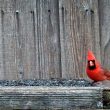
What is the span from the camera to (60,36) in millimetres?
4121

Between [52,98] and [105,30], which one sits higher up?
[105,30]

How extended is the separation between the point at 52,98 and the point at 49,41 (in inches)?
65.7

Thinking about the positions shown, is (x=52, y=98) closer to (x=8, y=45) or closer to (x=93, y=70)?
(x=93, y=70)

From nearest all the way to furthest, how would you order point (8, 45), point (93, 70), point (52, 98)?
point (52, 98)
point (93, 70)
point (8, 45)

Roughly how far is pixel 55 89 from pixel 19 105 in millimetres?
196

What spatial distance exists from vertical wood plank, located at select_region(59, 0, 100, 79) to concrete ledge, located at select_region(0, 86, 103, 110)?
1.59 m

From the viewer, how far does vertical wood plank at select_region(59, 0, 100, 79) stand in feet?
13.6

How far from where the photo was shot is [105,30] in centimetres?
419

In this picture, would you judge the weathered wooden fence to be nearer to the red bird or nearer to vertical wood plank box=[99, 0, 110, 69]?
vertical wood plank box=[99, 0, 110, 69]

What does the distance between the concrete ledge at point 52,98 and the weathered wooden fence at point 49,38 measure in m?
1.58

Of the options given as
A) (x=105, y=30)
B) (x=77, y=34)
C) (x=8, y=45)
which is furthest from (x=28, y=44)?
(x=105, y=30)

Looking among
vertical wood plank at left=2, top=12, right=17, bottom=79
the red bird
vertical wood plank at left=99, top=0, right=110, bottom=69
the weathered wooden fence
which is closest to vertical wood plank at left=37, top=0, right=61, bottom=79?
the weathered wooden fence

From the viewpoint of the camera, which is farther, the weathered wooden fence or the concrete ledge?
the weathered wooden fence

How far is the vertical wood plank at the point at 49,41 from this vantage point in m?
4.13
